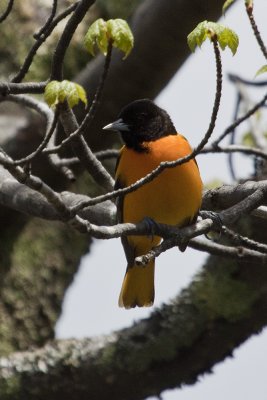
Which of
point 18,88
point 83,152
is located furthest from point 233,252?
point 18,88

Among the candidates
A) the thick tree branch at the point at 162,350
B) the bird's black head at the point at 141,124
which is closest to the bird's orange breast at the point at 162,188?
the bird's black head at the point at 141,124

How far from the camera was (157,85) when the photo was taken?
5.94 m

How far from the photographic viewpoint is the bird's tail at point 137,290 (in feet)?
18.2

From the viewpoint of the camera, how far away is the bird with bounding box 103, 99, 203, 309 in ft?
16.1

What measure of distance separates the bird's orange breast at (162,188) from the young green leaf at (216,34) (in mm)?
1485

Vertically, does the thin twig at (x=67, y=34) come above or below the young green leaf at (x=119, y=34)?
below

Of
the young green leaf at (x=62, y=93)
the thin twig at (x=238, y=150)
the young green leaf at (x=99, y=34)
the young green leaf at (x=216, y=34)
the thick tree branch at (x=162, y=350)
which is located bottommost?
the thick tree branch at (x=162, y=350)

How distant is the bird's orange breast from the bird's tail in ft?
1.89

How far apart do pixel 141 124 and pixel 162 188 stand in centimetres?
60

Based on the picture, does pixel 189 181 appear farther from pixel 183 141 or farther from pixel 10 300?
pixel 10 300

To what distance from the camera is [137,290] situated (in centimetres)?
553

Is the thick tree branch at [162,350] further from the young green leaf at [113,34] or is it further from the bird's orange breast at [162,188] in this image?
the young green leaf at [113,34]

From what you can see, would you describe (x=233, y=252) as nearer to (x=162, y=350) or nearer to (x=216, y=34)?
(x=162, y=350)

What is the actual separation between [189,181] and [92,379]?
4.22 feet
